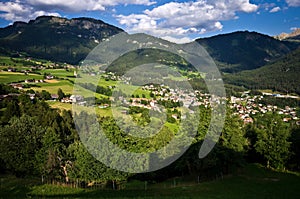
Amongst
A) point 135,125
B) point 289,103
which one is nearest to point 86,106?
point 135,125

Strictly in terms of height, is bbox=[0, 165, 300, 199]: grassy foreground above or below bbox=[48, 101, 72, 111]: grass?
below

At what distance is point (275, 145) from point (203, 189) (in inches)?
568

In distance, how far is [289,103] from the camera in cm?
12875

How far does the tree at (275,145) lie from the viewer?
31.2m

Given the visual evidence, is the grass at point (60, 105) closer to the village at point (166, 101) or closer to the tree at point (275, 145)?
the village at point (166, 101)

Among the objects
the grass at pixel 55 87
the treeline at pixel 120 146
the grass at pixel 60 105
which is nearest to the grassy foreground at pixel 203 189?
the treeline at pixel 120 146

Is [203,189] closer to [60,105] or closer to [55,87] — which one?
[60,105]

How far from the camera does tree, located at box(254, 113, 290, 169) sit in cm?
3117

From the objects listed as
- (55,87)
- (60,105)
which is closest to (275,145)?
(60,105)

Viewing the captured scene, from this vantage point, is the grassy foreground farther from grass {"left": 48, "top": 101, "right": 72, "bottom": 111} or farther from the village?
grass {"left": 48, "top": 101, "right": 72, "bottom": 111}

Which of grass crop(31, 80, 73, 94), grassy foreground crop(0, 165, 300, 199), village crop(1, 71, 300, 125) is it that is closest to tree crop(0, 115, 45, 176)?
grassy foreground crop(0, 165, 300, 199)

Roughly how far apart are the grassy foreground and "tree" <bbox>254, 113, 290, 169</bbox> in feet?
6.54

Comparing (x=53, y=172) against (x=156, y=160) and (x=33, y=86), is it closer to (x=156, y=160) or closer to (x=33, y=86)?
(x=156, y=160)

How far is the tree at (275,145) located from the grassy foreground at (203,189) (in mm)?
1994
